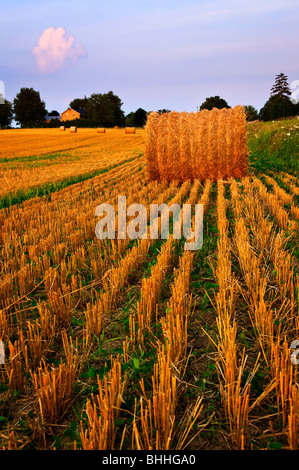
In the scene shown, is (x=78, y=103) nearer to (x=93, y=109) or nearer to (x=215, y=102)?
(x=93, y=109)

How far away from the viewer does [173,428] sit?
2.14m

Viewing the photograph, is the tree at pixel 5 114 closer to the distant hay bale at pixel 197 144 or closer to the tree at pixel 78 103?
the tree at pixel 78 103

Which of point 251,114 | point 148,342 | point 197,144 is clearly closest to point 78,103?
point 251,114

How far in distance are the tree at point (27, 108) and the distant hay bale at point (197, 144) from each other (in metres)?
77.2

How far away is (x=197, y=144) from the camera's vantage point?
11.3 meters

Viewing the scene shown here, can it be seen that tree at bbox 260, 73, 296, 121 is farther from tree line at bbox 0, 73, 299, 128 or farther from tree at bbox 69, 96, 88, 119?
tree at bbox 69, 96, 88, 119

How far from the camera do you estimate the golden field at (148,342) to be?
212 centimetres

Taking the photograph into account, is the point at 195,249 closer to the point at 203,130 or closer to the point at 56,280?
the point at 56,280

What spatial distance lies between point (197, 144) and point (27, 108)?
80.7m

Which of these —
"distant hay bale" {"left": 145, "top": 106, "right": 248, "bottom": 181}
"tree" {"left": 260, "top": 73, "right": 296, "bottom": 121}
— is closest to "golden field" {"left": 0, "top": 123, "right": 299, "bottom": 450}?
"distant hay bale" {"left": 145, "top": 106, "right": 248, "bottom": 181}

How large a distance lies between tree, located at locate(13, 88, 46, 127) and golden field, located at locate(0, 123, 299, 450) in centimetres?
8395

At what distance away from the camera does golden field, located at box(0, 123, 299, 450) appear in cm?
212

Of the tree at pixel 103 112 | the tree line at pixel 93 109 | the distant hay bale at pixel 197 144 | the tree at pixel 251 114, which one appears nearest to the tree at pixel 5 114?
the tree line at pixel 93 109
